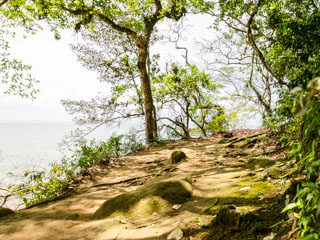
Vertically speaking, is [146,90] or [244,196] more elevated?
[146,90]

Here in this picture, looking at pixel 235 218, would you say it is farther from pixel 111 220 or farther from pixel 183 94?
pixel 183 94

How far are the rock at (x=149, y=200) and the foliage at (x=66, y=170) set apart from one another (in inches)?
103

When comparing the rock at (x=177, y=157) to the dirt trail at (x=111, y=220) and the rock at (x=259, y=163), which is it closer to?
the dirt trail at (x=111, y=220)

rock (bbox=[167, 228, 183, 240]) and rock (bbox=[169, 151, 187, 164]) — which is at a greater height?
rock (bbox=[167, 228, 183, 240])

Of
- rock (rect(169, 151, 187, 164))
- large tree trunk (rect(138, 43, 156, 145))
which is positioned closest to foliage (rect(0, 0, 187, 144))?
large tree trunk (rect(138, 43, 156, 145))

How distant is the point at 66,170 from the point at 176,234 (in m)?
4.95

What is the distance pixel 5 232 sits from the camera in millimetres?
2918

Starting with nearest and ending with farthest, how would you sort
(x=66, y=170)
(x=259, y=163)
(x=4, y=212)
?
(x=4, y=212) → (x=259, y=163) → (x=66, y=170)

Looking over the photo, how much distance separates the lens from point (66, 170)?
591 centimetres

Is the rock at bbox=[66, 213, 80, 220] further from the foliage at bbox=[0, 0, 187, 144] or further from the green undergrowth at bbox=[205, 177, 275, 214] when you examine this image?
the foliage at bbox=[0, 0, 187, 144]

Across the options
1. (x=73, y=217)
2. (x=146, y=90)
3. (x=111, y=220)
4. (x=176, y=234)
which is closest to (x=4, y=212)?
(x=73, y=217)

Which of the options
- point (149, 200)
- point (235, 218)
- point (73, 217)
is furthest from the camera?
point (73, 217)

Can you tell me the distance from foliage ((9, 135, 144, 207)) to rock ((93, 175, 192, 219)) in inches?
103

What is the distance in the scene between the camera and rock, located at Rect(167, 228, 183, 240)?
74.6 inches
